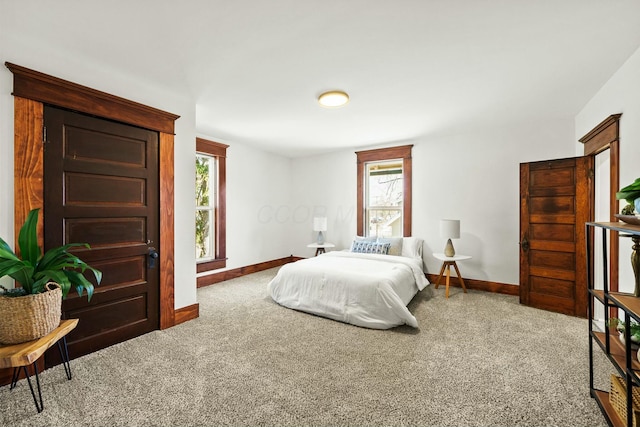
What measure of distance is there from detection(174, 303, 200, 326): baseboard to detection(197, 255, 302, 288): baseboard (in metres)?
1.43

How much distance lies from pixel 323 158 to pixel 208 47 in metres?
3.98

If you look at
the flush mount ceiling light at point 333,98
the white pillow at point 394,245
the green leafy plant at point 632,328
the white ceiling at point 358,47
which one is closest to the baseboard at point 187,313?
the white ceiling at point 358,47

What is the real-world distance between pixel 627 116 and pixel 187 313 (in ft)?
14.8

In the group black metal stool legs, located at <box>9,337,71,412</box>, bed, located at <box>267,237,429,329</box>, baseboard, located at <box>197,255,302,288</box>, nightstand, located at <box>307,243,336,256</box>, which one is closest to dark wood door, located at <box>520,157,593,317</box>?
bed, located at <box>267,237,429,329</box>

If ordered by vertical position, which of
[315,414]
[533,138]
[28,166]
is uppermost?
[533,138]

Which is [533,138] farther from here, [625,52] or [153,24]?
[153,24]

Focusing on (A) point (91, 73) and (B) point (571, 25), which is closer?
(B) point (571, 25)

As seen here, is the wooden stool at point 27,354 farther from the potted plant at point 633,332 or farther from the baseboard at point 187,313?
the potted plant at point 633,332

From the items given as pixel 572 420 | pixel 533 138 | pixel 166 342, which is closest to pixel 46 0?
pixel 166 342

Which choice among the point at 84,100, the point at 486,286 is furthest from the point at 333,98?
the point at 486,286

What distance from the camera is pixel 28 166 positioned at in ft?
6.86

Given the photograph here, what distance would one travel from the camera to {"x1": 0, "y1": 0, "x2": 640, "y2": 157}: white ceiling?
1733mm

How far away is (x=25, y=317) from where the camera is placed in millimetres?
1766

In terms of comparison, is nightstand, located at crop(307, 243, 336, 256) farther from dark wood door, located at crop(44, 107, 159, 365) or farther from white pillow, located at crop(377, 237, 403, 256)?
dark wood door, located at crop(44, 107, 159, 365)
